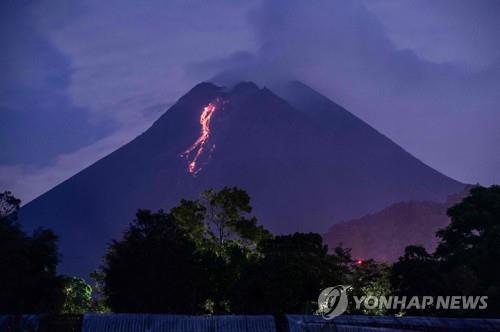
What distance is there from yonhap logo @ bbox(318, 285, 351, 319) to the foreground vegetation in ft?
1.65

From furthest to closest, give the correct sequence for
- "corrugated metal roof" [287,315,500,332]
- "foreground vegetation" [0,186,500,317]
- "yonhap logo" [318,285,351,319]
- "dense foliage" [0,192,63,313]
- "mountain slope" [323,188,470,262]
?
1. "mountain slope" [323,188,470,262]
2. "dense foliage" [0,192,63,313]
3. "foreground vegetation" [0,186,500,317]
4. "yonhap logo" [318,285,351,319]
5. "corrugated metal roof" [287,315,500,332]

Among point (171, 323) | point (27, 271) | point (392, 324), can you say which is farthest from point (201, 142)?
point (392, 324)

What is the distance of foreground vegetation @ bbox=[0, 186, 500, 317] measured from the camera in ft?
80.0

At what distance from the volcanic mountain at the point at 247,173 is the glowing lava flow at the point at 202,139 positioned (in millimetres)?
422

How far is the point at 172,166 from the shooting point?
17125 cm

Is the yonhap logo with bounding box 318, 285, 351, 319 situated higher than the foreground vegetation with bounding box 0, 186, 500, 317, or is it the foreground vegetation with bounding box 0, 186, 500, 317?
the foreground vegetation with bounding box 0, 186, 500, 317

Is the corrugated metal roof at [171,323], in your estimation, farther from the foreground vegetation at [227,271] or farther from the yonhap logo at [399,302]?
the foreground vegetation at [227,271]

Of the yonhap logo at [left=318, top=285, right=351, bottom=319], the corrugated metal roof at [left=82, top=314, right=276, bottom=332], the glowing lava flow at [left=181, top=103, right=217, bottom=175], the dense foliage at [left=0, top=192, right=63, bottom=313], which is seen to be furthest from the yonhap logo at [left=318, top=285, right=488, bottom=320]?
the glowing lava flow at [left=181, top=103, right=217, bottom=175]

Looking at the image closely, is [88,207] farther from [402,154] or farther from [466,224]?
[466,224]

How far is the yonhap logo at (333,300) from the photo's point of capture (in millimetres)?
22000

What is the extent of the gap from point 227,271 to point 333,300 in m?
5.95

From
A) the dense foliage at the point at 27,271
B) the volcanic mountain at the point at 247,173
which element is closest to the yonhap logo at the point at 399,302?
the dense foliage at the point at 27,271

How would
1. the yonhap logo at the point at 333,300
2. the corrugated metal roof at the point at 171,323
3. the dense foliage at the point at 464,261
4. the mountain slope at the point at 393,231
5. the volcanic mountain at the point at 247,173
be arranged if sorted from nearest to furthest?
the corrugated metal roof at the point at 171,323 → the yonhap logo at the point at 333,300 → the dense foliage at the point at 464,261 → the mountain slope at the point at 393,231 → the volcanic mountain at the point at 247,173

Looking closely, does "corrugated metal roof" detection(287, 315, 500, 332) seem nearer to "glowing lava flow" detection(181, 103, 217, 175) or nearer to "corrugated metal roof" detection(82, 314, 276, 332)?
"corrugated metal roof" detection(82, 314, 276, 332)
